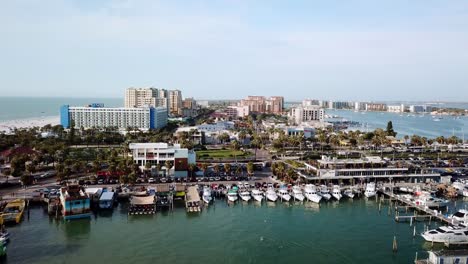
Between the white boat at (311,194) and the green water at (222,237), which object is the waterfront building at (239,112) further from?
the green water at (222,237)

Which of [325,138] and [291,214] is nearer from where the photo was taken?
[291,214]

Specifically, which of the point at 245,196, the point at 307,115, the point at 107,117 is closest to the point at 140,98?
the point at 107,117

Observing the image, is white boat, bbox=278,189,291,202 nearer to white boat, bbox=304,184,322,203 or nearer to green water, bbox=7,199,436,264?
green water, bbox=7,199,436,264

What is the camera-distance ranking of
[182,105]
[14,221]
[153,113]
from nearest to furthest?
[14,221]
[153,113]
[182,105]

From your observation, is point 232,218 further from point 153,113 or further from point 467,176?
point 153,113

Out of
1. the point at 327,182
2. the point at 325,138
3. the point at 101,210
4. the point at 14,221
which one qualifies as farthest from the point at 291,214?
the point at 325,138

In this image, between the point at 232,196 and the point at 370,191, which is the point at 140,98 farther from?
the point at 370,191

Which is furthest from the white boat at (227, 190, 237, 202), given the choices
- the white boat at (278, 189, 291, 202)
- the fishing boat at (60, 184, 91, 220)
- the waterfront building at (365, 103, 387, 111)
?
the waterfront building at (365, 103, 387, 111)
